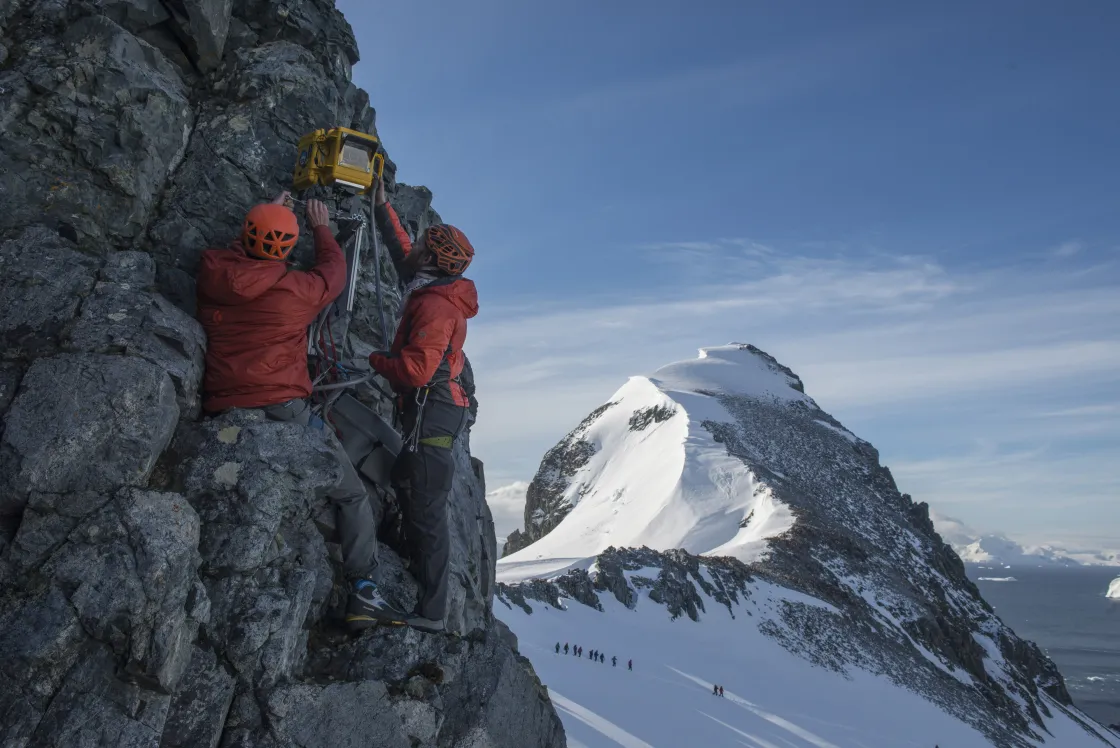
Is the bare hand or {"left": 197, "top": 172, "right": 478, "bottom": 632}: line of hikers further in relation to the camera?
the bare hand

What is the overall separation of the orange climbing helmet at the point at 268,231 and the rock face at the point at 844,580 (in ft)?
90.3

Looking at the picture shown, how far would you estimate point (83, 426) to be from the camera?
511 cm

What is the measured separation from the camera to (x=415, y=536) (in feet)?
23.7

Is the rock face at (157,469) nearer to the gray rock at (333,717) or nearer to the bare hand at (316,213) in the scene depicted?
the gray rock at (333,717)

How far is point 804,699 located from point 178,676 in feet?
105

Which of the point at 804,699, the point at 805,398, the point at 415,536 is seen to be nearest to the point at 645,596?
the point at 804,699

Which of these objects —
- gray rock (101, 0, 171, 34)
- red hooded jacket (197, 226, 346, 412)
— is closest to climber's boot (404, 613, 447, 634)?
red hooded jacket (197, 226, 346, 412)

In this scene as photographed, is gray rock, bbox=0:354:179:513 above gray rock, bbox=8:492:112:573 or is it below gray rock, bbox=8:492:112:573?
above

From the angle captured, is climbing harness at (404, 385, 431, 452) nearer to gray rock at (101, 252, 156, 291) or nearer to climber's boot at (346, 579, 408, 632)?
climber's boot at (346, 579, 408, 632)

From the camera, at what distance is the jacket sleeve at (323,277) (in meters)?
6.34

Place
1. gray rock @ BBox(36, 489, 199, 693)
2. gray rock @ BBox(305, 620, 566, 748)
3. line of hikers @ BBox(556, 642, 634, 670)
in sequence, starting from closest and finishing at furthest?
gray rock @ BBox(36, 489, 199, 693)
gray rock @ BBox(305, 620, 566, 748)
line of hikers @ BBox(556, 642, 634, 670)

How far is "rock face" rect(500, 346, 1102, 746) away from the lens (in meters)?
37.8

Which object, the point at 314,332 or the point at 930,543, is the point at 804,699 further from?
the point at 930,543

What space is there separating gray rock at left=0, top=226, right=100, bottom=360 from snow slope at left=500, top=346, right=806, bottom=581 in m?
37.4
